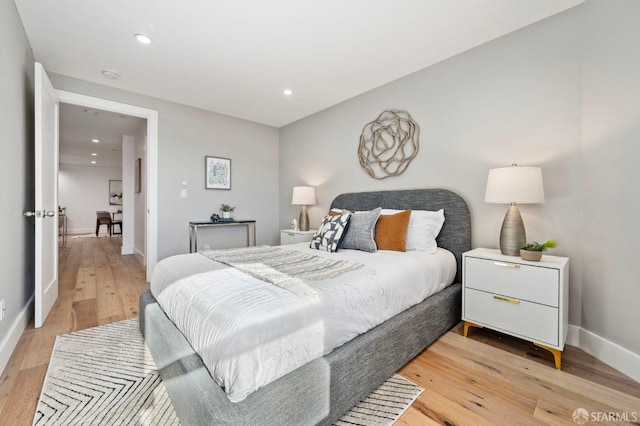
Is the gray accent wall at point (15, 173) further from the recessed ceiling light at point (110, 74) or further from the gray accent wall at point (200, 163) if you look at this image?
the gray accent wall at point (200, 163)

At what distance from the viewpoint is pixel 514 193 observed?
6.38ft

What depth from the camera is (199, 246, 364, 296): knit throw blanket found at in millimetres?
1447

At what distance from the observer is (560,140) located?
208cm

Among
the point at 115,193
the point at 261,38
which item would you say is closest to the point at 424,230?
the point at 261,38

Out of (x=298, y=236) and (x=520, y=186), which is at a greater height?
(x=520, y=186)

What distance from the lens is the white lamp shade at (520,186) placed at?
192 centimetres

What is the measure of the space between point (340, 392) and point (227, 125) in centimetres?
405

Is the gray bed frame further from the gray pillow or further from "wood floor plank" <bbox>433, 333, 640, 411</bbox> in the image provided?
the gray pillow

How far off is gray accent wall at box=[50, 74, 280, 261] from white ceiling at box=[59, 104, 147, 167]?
1.04m

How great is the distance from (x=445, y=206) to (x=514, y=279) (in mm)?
922

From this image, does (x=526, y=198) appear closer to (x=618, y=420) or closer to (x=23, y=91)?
(x=618, y=420)

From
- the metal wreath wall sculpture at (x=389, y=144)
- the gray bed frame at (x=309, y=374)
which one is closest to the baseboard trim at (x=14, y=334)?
the gray bed frame at (x=309, y=374)
